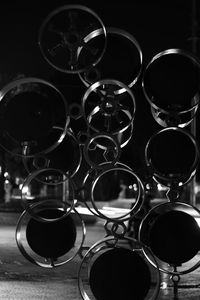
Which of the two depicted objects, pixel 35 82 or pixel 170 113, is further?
pixel 170 113

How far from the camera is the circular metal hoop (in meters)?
3.06

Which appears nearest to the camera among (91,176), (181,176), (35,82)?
(35,82)

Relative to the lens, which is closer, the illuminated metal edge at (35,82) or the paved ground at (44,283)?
the illuminated metal edge at (35,82)

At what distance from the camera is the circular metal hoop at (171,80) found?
306cm

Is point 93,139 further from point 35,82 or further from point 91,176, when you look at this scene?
point 35,82

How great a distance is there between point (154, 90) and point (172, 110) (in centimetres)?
14

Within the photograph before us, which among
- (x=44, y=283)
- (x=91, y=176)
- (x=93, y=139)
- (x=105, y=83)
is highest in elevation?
(x=105, y=83)

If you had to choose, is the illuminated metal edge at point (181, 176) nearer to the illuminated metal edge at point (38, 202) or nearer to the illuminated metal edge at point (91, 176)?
the illuminated metal edge at point (91, 176)

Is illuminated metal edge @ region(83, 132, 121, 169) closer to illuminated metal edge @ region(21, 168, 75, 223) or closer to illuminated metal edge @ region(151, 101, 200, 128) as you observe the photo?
illuminated metal edge @ region(21, 168, 75, 223)

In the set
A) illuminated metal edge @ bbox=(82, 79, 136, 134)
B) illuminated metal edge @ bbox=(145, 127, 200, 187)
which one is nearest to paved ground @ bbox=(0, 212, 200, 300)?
illuminated metal edge @ bbox=(145, 127, 200, 187)

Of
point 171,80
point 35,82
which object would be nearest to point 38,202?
point 35,82

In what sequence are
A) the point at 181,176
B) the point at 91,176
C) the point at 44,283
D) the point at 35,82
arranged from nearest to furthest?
the point at 35,82 < the point at 181,176 < the point at 91,176 < the point at 44,283

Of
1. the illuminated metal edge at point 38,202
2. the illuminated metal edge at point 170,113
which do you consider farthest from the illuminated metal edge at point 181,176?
the illuminated metal edge at point 38,202

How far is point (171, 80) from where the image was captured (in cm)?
306
